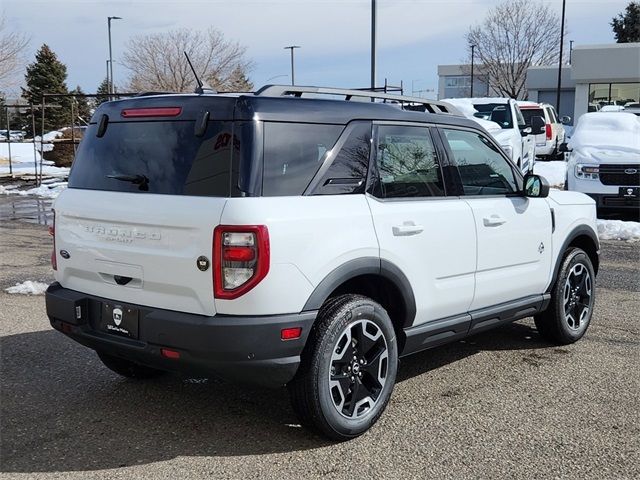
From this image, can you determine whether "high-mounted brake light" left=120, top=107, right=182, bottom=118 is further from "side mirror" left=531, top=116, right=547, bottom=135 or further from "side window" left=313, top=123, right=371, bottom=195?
"side mirror" left=531, top=116, right=547, bottom=135

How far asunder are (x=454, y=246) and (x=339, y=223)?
1048mm

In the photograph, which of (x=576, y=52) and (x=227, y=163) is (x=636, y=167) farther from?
(x=576, y=52)

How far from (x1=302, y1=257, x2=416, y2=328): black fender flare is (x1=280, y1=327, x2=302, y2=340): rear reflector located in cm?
11

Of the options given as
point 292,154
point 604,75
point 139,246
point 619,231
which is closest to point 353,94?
point 292,154

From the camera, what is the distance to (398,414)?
13.8ft

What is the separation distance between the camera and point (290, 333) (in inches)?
137

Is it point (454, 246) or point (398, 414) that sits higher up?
point (454, 246)

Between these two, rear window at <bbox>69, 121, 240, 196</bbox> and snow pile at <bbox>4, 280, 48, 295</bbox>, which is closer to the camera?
rear window at <bbox>69, 121, 240, 196</bbox>

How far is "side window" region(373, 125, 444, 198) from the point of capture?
13.5ft

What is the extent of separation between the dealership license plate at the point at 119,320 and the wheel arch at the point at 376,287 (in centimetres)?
94

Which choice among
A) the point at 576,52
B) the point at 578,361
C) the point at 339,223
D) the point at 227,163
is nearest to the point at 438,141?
the point at 339,223

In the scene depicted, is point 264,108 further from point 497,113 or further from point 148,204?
point 497,113

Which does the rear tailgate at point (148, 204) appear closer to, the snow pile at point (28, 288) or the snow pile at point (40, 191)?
the snow pile at point (28, 288)

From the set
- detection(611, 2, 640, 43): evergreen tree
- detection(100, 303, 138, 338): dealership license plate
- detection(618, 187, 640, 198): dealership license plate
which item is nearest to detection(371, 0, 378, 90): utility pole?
detection(618, 187, 640, 198): dealership license plate
